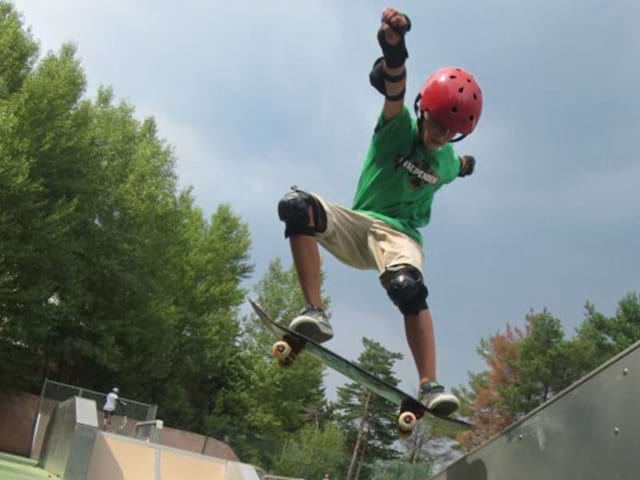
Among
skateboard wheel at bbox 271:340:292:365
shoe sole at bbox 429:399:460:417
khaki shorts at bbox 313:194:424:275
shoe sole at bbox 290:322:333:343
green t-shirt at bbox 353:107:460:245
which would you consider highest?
green t-shirt at bbox 353:107:460:245

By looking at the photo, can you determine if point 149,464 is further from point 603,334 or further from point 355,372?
point 603,334

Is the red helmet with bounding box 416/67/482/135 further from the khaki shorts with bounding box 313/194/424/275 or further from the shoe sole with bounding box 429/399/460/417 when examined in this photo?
the shoe sole with bounding box 429/399/460/417

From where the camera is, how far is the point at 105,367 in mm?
30156

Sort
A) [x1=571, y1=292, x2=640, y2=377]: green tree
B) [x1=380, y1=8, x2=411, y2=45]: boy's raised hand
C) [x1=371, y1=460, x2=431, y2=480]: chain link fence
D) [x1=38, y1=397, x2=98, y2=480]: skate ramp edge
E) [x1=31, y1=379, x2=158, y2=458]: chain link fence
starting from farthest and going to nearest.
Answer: [x1=571, y1=292, x2=640, y2=377]: green tree
[x1=31, y1=379, x2=158, y2=458]: chain link fence
[x1=371, y1=460, x2=431, y2=480]: chain link fence
[x1=38, y1=397, x2=98, y2=480]: skate ramp edge
[x1=380, y1=8, x2=411, y2=45]: boy's raised hand

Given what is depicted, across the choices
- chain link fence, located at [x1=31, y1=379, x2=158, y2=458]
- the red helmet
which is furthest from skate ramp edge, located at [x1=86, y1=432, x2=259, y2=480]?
chain link fence, located at [x1=31, y1=379, x2=158, y2=458]

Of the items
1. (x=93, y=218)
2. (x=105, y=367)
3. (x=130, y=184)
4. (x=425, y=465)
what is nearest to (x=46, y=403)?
(x=105, y=367)

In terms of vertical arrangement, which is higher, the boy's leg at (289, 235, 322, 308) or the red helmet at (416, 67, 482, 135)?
the red helmet at (416, 67, 482, 135)

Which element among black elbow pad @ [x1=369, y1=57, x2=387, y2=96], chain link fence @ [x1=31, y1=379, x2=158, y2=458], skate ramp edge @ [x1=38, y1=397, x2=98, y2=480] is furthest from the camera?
chain link fence @ [x1=31, y1=379, x2=158, y2=458]

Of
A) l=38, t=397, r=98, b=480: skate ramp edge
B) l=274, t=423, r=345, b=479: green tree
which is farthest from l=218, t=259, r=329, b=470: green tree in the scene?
l=38, t=397, r=98, b=480: skate ramp edge

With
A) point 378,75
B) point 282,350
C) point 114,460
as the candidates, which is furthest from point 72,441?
point 378,75

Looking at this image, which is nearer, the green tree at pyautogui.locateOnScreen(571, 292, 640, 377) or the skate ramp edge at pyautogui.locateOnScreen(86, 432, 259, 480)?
the skate ramp edge at pyautogui.locateOnScreen(86, 432, 259, 480)

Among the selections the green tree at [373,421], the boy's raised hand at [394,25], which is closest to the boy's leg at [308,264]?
the boy's raised hand at [394,25]

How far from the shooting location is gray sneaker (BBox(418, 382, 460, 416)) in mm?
3879

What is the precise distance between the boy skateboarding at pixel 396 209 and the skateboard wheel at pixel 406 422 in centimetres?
13
